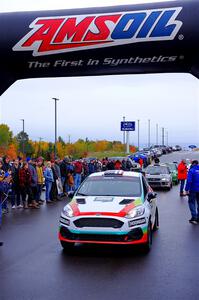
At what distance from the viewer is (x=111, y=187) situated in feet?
34.6

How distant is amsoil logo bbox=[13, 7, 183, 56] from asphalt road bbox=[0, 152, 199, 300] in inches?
170

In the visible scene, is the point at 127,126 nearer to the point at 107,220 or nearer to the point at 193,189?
the point at 193,189

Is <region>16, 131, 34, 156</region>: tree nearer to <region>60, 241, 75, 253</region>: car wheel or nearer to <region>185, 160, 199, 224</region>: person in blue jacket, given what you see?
<region>185, 160, 199, 224</region>: person in blue jacket

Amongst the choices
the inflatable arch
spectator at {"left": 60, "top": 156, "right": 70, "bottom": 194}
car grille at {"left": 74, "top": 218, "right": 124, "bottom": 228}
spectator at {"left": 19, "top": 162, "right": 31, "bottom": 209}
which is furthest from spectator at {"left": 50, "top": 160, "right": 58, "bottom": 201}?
car grille at {"left": 74, "top": 218, "right": 124, "bottom": 228}

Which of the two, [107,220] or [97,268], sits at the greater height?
[107,220]

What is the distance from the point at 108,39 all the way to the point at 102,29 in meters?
0.23

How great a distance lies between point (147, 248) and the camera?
9.42 meters

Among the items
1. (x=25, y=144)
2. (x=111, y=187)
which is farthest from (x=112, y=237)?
(x=25, y=144)

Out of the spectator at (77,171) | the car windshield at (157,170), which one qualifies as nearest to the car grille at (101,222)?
the spectator at (77,171)

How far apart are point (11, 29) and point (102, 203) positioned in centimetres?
414

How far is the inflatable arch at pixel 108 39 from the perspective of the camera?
28.5 ft

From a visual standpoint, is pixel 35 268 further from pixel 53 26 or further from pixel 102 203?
pixel 53 26

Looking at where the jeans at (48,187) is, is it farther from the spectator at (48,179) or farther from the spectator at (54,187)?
the spectator at (54,187)

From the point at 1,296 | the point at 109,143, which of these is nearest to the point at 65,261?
the point at 1,296
